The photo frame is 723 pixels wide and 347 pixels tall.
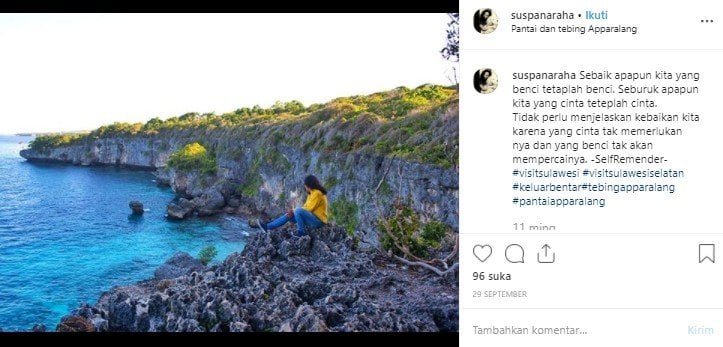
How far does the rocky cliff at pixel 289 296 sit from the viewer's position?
3611 mm

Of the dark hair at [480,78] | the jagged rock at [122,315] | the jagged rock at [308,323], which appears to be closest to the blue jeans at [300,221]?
the jagged rock at [308,323]

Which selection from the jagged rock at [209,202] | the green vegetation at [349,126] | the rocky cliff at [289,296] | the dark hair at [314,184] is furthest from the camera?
the jagged rock at [209,202]

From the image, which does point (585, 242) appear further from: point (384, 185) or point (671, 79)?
point (384, 185)

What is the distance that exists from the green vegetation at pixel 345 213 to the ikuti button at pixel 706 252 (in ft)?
7.68

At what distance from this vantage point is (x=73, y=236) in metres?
4.01

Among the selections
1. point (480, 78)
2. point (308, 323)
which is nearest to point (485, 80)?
point (480, 78)

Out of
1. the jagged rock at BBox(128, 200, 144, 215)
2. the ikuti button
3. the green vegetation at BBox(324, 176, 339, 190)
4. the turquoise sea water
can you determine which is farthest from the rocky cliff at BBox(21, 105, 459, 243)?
the ikuti button

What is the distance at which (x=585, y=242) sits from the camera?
2.84 m

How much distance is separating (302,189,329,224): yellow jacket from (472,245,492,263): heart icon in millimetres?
1616

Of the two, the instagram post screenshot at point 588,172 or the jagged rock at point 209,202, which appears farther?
the jagged rock at point 209,202

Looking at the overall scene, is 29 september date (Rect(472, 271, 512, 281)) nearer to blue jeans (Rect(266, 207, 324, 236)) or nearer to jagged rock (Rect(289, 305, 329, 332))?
jagged rock (Rect(289, 305, 329, 332))

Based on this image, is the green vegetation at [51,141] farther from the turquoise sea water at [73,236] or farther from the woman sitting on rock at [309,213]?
the woman sitting on rock at [309,213]

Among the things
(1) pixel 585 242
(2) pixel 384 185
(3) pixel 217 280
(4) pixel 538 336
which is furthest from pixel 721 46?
(3) pixel 217 280

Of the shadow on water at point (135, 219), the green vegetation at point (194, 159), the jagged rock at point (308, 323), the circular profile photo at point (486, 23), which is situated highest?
the circular profile photo at point (486, 23)
